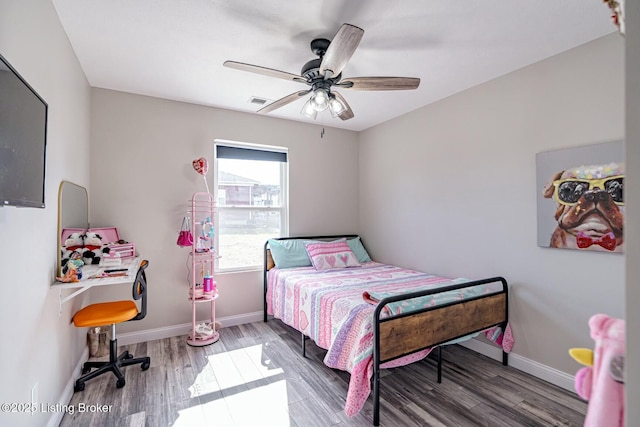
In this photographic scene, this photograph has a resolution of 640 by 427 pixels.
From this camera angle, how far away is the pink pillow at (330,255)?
361 cm

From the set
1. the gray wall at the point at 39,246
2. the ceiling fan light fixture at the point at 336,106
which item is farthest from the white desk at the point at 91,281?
the ceiling fan light fixture at the point at 336,106

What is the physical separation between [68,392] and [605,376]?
298cm

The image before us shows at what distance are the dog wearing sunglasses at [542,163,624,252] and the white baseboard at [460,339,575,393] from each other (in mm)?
988

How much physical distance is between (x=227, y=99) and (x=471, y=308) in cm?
309

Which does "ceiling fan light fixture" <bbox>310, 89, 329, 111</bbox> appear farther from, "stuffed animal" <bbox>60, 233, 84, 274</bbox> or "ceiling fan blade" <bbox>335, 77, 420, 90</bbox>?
"stuffed animal" <bbox>60, 233, 84, 274</bbox>

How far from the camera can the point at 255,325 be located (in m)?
3.64

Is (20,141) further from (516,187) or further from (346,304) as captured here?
(516,187)


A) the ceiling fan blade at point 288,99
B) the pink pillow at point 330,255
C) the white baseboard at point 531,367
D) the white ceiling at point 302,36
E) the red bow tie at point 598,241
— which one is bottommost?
the white baseboard at point 531,367

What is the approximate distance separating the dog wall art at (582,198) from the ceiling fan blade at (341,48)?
5.91 feet

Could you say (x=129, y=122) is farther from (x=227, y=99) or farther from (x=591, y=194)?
(x=591, y=194)

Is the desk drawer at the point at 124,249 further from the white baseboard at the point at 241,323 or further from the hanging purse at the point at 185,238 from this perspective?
the white baseboard at the point at 241,323

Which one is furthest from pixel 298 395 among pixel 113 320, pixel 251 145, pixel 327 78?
pixel 251 145

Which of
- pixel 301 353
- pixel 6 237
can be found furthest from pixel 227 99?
pixel 301 353

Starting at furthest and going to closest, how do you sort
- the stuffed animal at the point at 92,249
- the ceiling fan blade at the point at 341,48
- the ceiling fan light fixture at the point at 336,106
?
the stuffed animal at the point at 92,249 < the ceiling fan light fixture at the point at 336,106 < the ceiling fan blade at the point at 341,48
